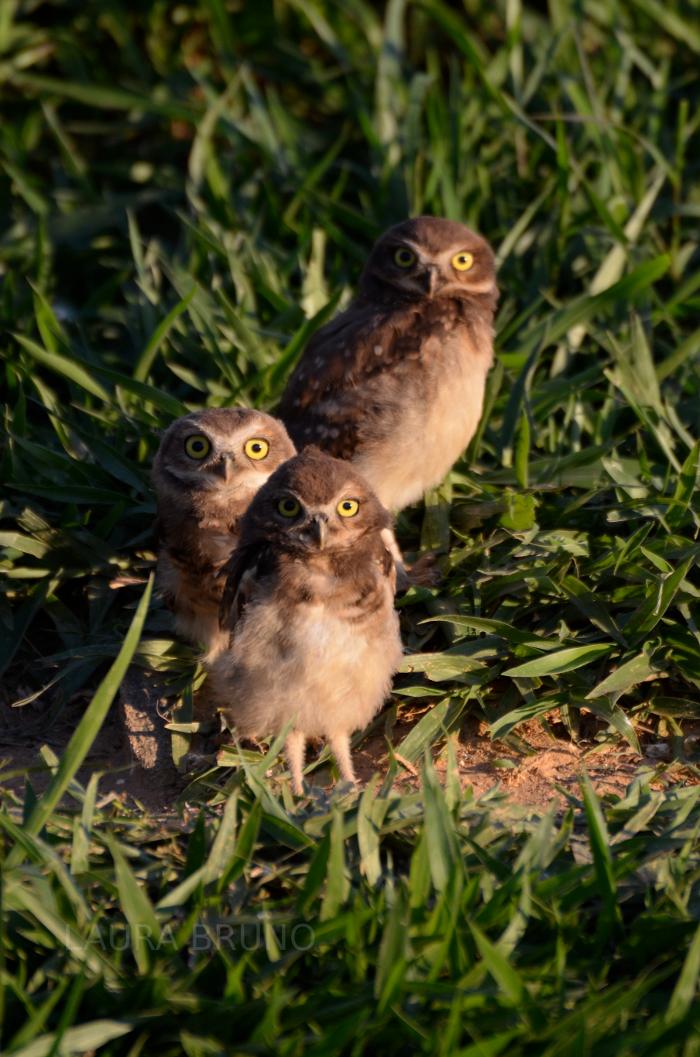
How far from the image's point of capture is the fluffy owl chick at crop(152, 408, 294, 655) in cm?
462

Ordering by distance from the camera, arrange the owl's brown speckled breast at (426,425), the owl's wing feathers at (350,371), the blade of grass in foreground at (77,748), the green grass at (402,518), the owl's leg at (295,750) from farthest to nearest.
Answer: the owl's wing feathers at (350,371) → the owl's brown speckled breast at (426,425) → the owl's leg at (295,750) → the blade of grass in foreground at (77,748) → the green grass at (402,518)

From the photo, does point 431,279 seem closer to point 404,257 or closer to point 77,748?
point 404,257

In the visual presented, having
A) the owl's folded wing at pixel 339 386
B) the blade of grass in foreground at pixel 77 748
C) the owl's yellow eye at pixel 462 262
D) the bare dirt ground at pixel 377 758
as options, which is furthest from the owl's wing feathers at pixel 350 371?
the blade of grass in foreground at pixel 77 748

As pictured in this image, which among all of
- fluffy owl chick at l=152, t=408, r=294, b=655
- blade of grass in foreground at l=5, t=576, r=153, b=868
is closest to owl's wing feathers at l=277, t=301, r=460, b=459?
fluffy owl chick at l=152, t=408, r=294, b=655

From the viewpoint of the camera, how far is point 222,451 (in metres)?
4.61

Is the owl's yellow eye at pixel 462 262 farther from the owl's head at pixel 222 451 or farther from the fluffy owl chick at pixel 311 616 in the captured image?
the fluffy owl chick at pixel 311 616

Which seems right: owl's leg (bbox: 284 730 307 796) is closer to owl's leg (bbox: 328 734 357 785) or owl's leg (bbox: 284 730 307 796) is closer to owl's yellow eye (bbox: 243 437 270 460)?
owl's leg (bbox: 328 734 357 785)

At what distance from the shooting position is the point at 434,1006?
306 centimetres

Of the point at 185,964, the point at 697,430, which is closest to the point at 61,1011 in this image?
the point at 185,964

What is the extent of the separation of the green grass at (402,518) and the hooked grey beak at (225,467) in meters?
0.60

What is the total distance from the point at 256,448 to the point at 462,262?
1273mm

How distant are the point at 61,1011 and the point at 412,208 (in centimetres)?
438

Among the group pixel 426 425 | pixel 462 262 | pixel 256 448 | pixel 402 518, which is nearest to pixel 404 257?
pixel 462 262

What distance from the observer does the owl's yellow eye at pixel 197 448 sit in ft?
15.2
